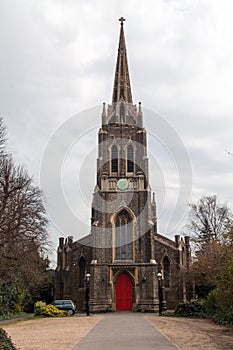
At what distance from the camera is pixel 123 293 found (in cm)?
3738

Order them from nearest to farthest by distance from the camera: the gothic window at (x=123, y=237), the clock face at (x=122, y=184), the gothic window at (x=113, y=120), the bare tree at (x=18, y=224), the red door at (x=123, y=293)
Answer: the bare tree at (x=18, y=224)
the red door at (x=123, y=293)
the gothic window at (x=123, y=237)
the clock face at (x=122, y=184)
the gothic window at (x=113, y=120)

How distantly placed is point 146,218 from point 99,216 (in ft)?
15.3

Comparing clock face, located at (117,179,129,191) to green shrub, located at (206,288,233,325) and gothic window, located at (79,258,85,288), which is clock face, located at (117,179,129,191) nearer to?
gothic window, located at (79,258,85,288)

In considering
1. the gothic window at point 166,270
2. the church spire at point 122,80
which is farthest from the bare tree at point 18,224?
the church spire at point 122,80

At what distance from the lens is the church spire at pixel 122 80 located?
47625 mm

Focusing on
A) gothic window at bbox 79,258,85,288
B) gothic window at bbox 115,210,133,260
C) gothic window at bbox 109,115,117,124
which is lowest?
gothic window at bbox 79,258,85,288

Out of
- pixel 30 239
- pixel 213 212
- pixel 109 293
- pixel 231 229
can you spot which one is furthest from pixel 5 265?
pixel 213 212

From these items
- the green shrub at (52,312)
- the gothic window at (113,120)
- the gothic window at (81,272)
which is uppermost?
the gothic window at (113,120)

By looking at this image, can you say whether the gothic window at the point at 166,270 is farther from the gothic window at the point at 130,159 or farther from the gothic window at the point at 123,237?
the gothic window at the point at 130,159

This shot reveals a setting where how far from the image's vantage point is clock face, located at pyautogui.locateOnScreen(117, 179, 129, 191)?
132 feet

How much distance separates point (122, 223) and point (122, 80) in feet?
63.2

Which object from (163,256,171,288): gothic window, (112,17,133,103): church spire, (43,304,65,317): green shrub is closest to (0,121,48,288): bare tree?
(43,304,65,317): green shrub

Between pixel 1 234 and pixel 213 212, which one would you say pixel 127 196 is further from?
pixel 1 234

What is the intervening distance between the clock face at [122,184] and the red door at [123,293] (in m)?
8.64
